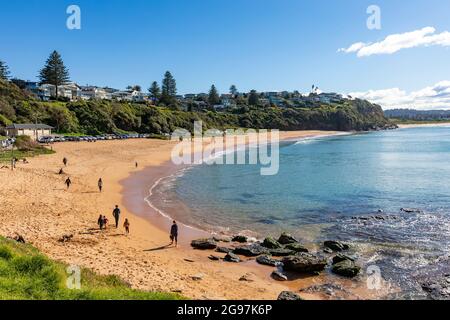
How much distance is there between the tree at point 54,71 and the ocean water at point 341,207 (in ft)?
232

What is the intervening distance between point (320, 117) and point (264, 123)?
1484 inches

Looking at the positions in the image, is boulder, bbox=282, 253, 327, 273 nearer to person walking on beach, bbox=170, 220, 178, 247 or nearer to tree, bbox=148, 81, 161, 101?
person walking on beach, bbox=170, 220, 178, 247

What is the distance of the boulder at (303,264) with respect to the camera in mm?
18656

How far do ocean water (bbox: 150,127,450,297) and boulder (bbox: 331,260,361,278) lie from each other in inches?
51.0

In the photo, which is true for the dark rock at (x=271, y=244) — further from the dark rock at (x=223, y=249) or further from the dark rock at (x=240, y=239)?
the dark rock at (x=223, y=249)

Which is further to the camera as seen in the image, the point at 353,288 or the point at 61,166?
the point at 61,166

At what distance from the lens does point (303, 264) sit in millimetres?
18656

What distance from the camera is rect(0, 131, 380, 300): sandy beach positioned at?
16.4 meters

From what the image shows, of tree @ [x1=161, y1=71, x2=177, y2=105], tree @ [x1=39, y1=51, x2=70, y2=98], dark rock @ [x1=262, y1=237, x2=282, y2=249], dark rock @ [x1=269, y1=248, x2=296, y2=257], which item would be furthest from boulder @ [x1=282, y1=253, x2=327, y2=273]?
tree @ [x1=161, y1=71, x2=177, y2=105]

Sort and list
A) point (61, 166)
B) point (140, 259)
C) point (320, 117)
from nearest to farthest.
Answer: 1. point (140, 259)
2. point (61, 166)
3. point (320, 117)

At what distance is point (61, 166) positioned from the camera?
44969mm
